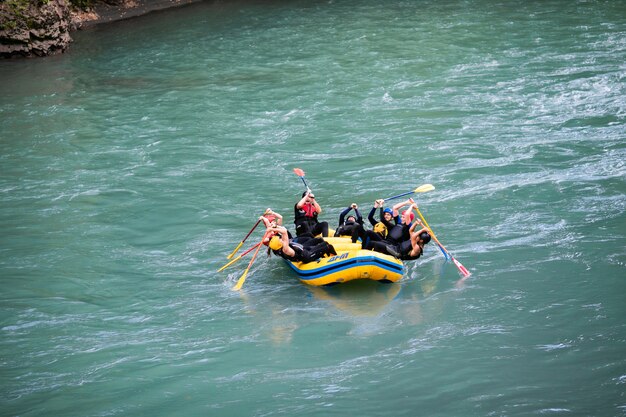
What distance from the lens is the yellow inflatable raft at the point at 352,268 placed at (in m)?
9.79

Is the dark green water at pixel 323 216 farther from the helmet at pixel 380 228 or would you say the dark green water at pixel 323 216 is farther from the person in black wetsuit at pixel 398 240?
the helmet at pixel 380 228

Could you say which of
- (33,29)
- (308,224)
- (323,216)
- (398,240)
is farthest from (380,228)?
(33,29)

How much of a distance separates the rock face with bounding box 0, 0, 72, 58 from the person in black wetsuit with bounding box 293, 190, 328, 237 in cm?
1516

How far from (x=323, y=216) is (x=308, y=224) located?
113 centimetres

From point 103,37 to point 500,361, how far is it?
20.6 m

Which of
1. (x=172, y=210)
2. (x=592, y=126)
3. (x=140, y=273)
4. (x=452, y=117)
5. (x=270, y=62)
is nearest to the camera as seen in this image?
(x=140, y=273)

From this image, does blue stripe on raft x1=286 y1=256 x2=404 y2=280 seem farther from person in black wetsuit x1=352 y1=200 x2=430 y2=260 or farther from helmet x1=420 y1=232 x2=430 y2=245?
helmet x1=420 y1=232 x2=430 y2=245

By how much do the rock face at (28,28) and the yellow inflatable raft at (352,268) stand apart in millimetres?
16301

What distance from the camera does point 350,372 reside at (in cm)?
835

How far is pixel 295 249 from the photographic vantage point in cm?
1021

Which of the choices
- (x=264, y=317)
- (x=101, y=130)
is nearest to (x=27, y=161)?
(x=101, y=130)

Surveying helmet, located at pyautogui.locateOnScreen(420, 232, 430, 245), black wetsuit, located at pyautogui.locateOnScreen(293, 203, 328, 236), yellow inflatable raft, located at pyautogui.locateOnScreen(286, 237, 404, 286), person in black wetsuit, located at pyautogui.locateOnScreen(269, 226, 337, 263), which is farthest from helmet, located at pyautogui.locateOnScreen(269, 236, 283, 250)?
helmet, located at pyautogui.locateOnScreen(420, 232, 430, 245)

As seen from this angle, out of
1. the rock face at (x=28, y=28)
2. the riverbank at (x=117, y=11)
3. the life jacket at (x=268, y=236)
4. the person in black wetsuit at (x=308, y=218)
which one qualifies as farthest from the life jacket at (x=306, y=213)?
the riverbank at (x=117, y=11)

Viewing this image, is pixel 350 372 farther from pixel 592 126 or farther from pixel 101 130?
pixel 101 130
